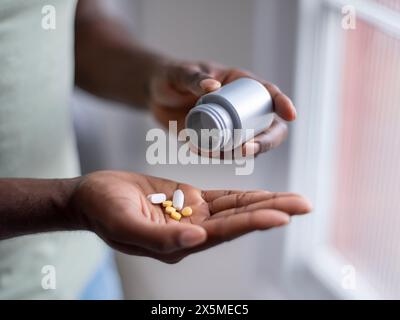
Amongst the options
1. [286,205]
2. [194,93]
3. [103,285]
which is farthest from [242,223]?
[103,285]

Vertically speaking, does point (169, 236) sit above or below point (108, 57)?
below

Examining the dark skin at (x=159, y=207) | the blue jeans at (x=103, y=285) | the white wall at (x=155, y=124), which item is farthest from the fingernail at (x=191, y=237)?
the white wall at (x=155, y=124)

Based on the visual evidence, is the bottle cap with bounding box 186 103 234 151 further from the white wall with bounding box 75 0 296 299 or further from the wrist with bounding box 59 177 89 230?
the white wall with bounding box 75 0 296 299

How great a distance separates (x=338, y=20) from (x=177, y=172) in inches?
10.7

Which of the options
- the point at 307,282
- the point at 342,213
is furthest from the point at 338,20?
the point at 307,282

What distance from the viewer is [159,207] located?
0.37 m

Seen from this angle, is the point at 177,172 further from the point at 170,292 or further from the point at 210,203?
the point at 170,292

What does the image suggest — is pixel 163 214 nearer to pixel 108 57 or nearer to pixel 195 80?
pixel 195 80

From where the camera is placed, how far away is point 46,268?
0.47m

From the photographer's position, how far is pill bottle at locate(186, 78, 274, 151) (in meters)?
0.36

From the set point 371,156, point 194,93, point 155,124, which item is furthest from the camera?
point 155,124

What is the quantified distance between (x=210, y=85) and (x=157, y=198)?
78 mm

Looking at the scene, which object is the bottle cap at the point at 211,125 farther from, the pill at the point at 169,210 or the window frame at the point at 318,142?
the window frame at the point at 318,142

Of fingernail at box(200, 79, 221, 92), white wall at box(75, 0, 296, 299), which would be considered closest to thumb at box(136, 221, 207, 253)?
fingernail at box(200, 79, 221, 92)
